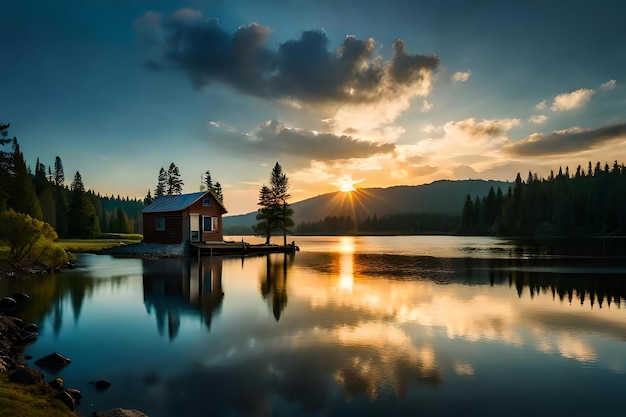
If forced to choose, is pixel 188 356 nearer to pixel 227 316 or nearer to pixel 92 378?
pixel 92 378

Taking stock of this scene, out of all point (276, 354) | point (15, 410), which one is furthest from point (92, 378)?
point (276, 354)

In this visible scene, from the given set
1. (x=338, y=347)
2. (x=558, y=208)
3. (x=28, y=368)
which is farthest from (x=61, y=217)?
(x=558, y=208)

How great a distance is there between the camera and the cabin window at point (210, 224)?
5781 centimetres

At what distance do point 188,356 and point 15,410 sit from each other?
237 inches

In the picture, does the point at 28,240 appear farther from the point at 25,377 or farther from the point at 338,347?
the point at 338,347

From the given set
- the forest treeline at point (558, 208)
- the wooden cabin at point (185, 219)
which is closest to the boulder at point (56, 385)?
the wooden cabin at point (185, 219)

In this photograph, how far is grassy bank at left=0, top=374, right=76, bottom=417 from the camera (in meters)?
7.73

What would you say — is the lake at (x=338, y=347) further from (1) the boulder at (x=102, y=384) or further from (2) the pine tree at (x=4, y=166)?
(2) the pine tree at (x=4, y=166)

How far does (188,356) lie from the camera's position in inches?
526

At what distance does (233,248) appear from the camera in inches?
2355

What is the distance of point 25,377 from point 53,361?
295cm

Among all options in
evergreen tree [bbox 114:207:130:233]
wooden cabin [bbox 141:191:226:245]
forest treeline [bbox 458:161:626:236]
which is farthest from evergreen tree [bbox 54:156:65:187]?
forest treeline [bbox 458:161:626:236]

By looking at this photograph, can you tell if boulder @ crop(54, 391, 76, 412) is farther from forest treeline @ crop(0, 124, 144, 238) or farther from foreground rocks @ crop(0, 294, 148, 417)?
forest treeline @ crop(0, 124, 144, 238)

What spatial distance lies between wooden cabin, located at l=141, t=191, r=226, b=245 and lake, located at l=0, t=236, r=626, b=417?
26.9 metres
